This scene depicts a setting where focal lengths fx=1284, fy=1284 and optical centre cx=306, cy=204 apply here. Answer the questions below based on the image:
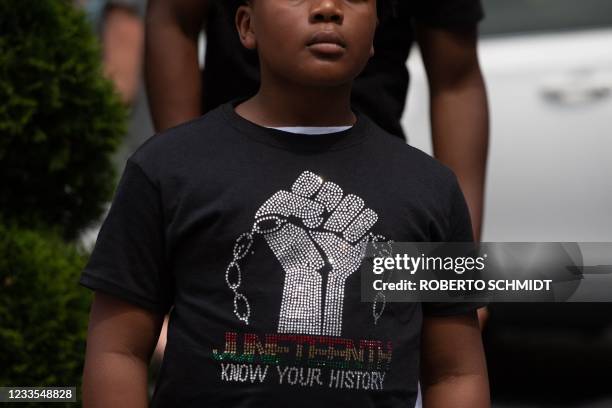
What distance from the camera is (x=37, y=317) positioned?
311 cm

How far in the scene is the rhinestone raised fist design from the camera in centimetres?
218

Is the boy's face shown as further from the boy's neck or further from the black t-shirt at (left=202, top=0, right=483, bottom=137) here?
the black t-shirt at (left=202, top=0, right=483, bottom=137)

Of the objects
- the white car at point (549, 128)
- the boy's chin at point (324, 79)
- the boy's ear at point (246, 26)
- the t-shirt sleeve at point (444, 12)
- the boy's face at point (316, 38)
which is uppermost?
the white car at point (549, 128)

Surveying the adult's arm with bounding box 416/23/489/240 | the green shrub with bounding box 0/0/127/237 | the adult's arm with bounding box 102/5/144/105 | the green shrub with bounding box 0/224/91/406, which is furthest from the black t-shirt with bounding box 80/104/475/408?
the adult's arm with bounding box 102/5/144/105

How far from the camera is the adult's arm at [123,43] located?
5102mm

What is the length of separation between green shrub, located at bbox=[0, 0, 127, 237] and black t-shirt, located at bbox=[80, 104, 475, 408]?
42.7 inches

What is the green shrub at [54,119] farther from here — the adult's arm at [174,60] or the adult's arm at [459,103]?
the adult's arm at [459,103]

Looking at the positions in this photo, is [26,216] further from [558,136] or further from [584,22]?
[584,22]

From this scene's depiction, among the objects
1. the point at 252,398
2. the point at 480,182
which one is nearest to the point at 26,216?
the point at 480,182

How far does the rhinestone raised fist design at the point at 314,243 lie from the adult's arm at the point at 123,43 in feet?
9.70

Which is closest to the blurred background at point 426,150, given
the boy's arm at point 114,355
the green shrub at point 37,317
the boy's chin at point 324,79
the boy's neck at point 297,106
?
the green shrub at point 37,317

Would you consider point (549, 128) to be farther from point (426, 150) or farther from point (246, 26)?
point (246, 26)

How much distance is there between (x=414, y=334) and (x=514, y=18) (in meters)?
2.71

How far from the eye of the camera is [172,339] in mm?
2211
